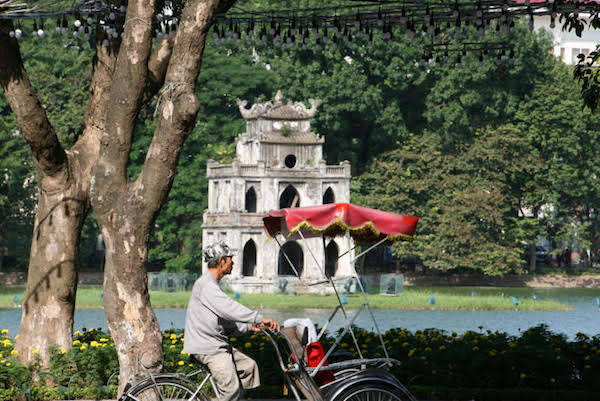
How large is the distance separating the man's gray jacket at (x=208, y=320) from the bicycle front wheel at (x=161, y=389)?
0.94ft

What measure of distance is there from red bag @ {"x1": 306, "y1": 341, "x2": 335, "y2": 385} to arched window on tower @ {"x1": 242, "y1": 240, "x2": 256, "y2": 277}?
4282 centimetres

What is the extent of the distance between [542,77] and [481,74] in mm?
5323

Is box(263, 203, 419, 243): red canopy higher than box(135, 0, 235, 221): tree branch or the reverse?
the reverse

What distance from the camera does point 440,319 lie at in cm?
3947

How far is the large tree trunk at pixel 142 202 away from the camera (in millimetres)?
12367

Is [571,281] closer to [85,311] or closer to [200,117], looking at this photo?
[200,117]

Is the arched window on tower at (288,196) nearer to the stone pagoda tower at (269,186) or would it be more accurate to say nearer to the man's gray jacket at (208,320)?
the stone pagoda tower at (269,186)

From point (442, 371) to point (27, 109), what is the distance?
6.11 m

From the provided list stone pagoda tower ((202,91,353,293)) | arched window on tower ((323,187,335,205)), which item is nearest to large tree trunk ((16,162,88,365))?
stone pagoda tower ((202,91,353,293))

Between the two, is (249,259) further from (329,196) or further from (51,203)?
(51,203)

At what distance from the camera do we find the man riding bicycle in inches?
388

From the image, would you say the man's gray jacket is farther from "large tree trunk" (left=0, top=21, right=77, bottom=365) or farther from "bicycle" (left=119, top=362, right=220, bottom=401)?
"large tree trunk" (left=0, top=21, right=77, bottom=365)

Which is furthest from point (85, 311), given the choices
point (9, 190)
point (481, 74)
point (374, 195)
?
point (481, 74)

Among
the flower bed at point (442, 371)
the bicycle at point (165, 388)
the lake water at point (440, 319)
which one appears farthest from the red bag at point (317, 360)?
the lake water at point (440, 319)
